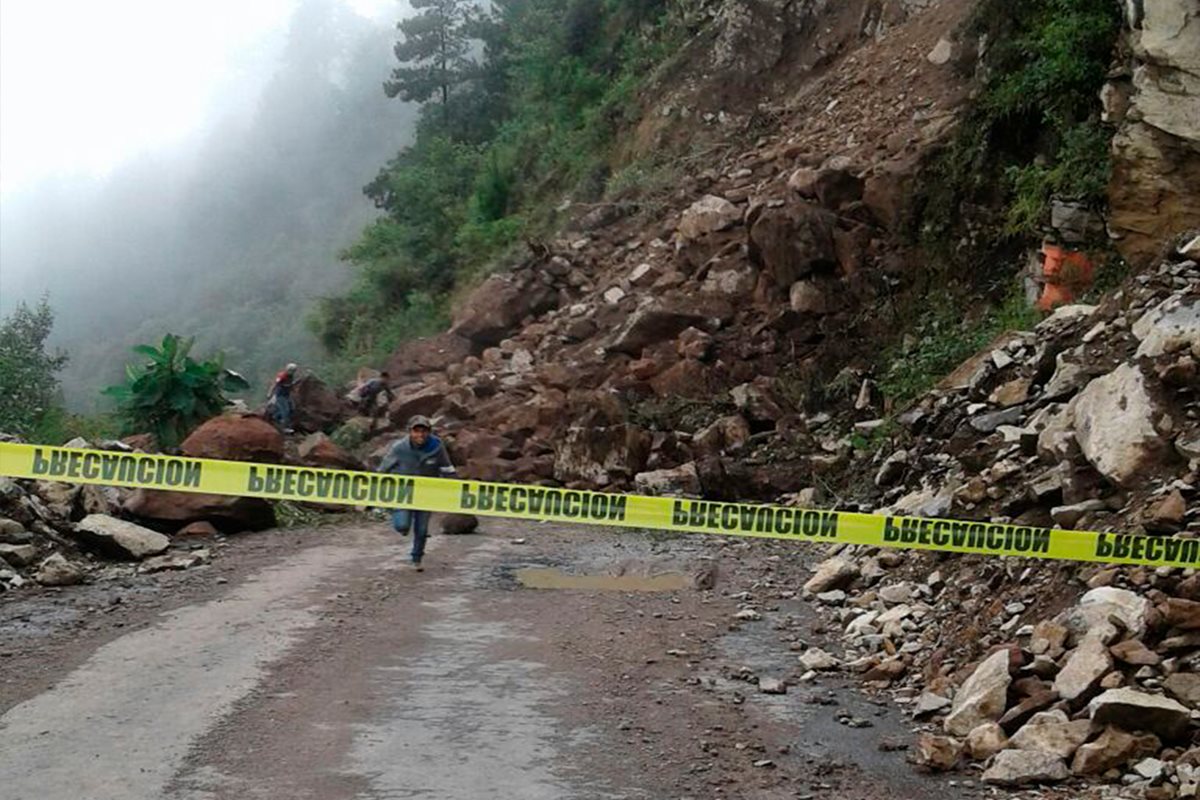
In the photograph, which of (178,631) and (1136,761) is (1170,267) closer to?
(1136,761)

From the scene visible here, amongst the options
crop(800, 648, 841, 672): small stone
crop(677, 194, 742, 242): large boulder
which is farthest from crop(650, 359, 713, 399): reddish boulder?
crop(800, 648, 841, 672): small stone

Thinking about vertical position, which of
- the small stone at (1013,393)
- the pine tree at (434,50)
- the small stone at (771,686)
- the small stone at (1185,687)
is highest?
the pine tree at (434,50)

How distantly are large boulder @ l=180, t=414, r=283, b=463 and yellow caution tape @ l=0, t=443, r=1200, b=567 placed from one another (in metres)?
6.14

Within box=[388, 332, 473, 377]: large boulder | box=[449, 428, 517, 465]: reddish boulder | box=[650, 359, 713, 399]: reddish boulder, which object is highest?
box=[388, 332, 473, 377]: large boulder

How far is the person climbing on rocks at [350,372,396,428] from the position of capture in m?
19.1

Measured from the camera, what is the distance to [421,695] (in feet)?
20.3

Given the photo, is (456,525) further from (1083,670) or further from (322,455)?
(1083,670)

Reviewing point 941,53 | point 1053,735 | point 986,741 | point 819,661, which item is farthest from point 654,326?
point 1053,735

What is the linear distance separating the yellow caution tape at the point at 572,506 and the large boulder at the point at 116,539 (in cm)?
368

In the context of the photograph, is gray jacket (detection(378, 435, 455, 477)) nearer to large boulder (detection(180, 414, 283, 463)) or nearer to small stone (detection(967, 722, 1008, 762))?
large boulder (detection(180, 414, 283, 463))

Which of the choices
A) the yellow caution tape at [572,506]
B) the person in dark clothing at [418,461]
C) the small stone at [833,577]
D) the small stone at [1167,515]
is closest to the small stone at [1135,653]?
the yellow caution tape at [572,506]

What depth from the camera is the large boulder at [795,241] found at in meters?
16.1

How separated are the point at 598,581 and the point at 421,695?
12.0ft

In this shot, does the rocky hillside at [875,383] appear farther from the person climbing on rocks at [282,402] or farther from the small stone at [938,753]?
the person climbing on rocks at [282,402]
